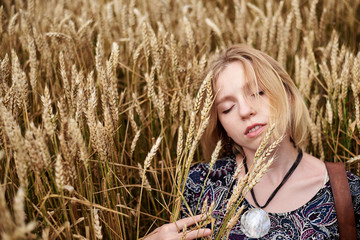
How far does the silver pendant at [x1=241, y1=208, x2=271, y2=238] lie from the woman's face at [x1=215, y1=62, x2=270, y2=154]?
0.70 feet

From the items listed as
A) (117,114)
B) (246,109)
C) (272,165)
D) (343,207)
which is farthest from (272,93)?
(117,114)

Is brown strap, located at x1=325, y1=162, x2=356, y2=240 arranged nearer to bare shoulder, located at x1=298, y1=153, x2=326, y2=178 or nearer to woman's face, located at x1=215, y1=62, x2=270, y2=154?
bare shoulder, located at x1=298, y1=153, x2=326, y2=178

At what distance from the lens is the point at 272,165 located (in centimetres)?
125

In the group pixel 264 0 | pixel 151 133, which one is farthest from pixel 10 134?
pixel 264 0

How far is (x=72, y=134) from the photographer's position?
→ 2.69 feet

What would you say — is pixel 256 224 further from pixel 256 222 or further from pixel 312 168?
pixel 312 168

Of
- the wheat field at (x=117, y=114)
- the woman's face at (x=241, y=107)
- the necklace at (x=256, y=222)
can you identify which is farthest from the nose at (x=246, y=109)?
the necklace at (x=256, y=222)

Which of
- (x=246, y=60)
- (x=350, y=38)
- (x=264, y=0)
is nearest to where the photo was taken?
(x=246, y=60)

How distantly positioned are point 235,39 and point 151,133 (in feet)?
2.77

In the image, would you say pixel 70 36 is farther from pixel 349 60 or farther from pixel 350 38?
pixel 350 38

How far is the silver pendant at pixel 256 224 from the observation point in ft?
3.67

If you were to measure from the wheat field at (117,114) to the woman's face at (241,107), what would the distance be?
0.44 ft

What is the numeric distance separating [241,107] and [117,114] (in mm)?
399

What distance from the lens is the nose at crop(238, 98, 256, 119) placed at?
1135 millimetres
